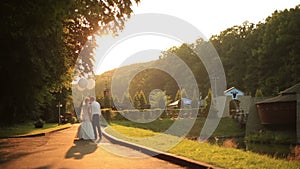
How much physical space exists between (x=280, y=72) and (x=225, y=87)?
978 inches

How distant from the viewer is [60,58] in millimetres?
22297

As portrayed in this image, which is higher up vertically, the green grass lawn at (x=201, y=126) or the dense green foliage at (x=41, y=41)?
the dense green foliage at (x=41, y=41)

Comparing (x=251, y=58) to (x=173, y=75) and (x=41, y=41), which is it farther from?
(x=41, y=41)

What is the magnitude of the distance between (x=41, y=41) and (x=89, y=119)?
15.6 feet

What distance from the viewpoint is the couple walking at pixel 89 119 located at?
18.1 meters

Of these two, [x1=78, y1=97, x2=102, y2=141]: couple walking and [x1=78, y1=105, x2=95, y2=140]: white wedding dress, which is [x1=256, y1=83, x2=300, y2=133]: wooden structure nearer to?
[x1=78, y1=97, x2=102, y2=141]: couple walking

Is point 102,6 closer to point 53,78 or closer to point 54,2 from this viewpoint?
point 54,2

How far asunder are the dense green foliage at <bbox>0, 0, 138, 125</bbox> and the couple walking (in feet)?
10.8

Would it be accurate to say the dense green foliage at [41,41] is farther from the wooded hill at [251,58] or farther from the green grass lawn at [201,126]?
the wooded hill at [251,58]

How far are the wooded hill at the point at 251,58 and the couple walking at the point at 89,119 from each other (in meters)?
33.2

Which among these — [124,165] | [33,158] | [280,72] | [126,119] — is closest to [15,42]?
[33,158]

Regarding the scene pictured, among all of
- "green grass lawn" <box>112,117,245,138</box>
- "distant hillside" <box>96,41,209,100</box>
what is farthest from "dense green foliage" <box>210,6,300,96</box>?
"green grass lawn" <box>112,117,245,138</box>

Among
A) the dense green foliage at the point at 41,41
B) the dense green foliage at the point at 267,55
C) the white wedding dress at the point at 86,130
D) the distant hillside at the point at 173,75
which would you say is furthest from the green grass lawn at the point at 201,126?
the distant hillside at the point at 173,75

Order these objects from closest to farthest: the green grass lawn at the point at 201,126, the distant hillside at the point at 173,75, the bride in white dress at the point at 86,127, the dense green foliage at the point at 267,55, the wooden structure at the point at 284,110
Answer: the bride in white dress at the point at 86,127 < the wooden structure at the point at 284,110 < the green grass lawn at the point at 201,126 < the dense green foliage at the point at 267,55 < the distant hillside at the point at 173,75
